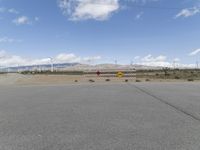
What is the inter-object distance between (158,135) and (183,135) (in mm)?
524

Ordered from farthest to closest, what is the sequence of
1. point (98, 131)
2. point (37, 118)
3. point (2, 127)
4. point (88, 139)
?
point (37, 118) → point (2, 127) → point (98, 131) → point (88, 139)

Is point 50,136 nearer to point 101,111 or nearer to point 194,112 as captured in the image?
point 101,111

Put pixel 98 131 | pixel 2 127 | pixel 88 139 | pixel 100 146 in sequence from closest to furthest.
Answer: pixel 100 146
pixel 88 139
pixel 98 131
pixel 2 127

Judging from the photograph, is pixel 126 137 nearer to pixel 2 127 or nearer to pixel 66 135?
pixel 66 135

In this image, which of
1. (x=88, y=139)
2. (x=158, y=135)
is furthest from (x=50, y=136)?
(x=158, y=135)

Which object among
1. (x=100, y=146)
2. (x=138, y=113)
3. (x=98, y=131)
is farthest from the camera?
(x=138, y=113)

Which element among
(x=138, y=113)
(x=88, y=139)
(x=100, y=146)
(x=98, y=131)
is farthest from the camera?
(x=138, y=113)

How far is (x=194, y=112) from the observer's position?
10.3m

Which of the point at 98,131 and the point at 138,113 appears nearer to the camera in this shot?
the point at 98,131

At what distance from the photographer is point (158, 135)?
22.8ft

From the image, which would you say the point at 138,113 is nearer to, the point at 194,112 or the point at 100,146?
the point at 194,112

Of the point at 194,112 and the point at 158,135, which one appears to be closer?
the point at 158,135

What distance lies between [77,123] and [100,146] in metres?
2.51

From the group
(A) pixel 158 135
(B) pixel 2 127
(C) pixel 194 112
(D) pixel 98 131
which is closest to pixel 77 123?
(D) pixel 98 131
